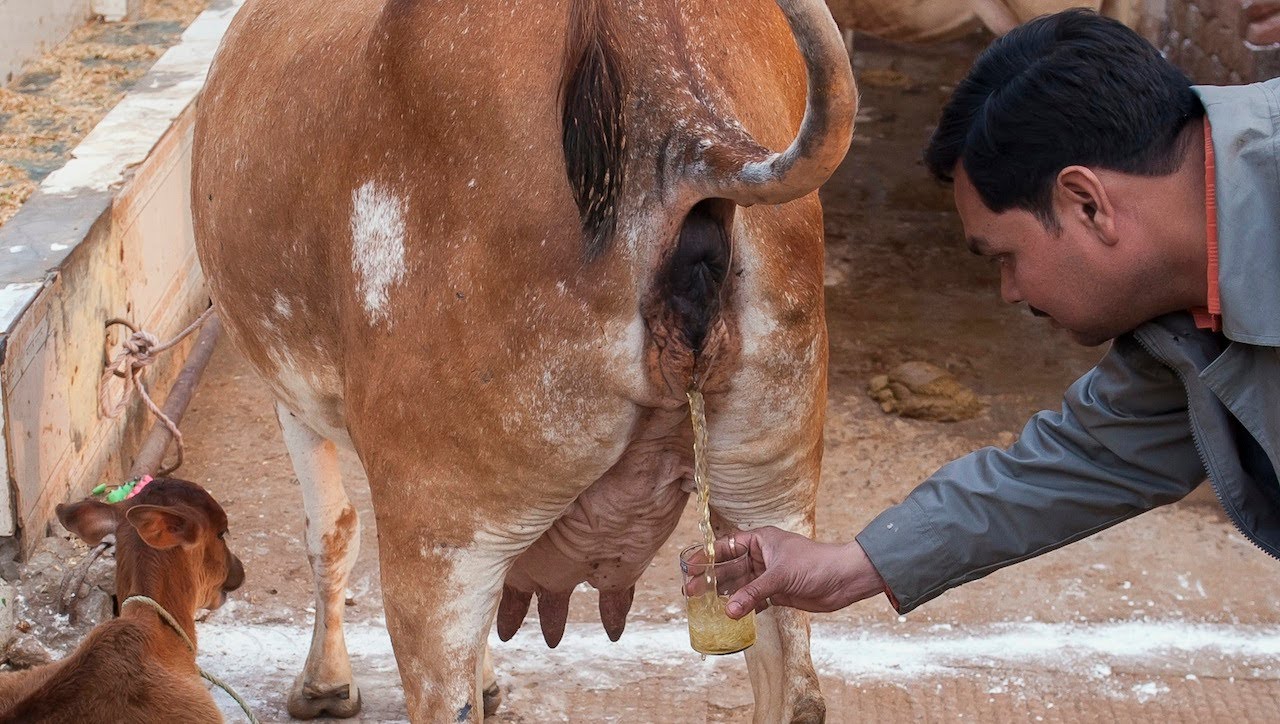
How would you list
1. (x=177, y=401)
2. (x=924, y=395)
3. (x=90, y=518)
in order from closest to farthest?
(x=90, y=518)
(x=177, y=401)
(x=924, y=395)

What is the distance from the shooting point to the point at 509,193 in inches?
104

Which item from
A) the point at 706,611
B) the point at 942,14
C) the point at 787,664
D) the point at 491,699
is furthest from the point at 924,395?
the point at 706,611

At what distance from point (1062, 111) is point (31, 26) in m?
6.61

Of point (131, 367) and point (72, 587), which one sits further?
point (131, 367)

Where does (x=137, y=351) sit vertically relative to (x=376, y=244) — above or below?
below

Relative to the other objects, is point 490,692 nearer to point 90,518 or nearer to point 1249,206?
point 90,518

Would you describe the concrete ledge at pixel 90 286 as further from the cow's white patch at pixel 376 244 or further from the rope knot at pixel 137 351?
the cow's white patch at pixel 376 244

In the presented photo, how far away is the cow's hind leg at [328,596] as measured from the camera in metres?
4.13

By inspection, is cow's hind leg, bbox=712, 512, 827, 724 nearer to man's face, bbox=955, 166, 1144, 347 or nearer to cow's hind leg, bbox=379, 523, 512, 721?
cow's hind leg, bbox=379, 523, 512, 721

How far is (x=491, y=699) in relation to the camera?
13.8 ft

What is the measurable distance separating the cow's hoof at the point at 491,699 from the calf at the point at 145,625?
78cm

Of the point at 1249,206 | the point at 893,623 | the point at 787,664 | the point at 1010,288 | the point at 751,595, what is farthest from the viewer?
the point at 893,623

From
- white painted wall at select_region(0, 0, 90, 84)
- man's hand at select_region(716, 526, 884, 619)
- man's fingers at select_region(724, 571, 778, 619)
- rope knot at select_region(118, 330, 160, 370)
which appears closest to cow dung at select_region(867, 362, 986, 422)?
rope knot at select_region(118, 330, 160, 370)

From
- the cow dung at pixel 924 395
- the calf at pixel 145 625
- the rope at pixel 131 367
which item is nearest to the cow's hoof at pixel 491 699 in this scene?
the calf at pixel 145 625
